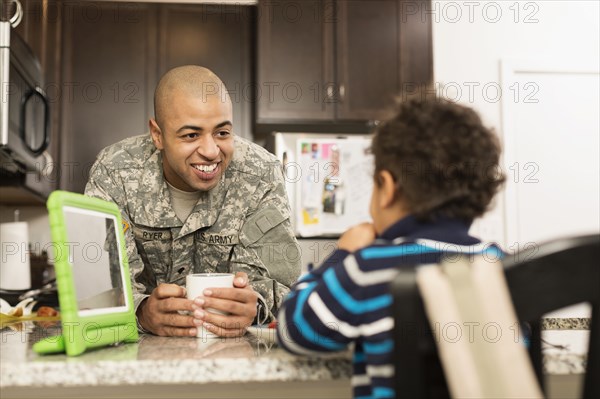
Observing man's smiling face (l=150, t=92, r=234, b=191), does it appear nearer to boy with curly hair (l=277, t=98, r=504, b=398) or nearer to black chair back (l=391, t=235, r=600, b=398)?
boy with curly hair (l=277, t=98, r=504, b=398)

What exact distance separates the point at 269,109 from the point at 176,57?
55cm

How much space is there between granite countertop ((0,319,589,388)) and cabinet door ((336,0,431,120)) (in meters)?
2.32

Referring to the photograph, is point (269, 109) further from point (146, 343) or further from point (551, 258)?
point (551, 258)

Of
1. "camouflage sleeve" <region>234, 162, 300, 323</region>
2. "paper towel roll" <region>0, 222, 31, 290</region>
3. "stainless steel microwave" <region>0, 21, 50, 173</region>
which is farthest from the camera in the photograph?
"paper towel roll" <region>0, 222, 31, 290</region>

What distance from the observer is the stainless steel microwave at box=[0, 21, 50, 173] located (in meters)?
1.77

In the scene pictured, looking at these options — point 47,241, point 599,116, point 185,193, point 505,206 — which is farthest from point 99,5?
point 599,116

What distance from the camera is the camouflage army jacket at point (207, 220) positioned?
1541mm

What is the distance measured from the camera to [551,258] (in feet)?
1.88

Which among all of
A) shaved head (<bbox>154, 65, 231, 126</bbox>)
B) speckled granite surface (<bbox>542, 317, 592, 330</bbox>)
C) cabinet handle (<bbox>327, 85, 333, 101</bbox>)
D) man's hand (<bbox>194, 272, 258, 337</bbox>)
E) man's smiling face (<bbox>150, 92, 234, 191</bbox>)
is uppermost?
cabinet handle (<bbox>327, 85, 333, 101</bbox>)

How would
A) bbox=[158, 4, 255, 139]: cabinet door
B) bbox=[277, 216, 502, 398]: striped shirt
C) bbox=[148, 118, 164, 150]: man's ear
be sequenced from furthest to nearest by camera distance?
bbox=[158, 4, 255, 139]: cabinet door → bbox=[148, 118, 164, 150]: man's ear → bbox=[277, 216, 502, 398]: striped shirt

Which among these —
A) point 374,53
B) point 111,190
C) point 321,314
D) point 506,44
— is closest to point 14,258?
point 111,190

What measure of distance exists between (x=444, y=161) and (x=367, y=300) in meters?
0.19

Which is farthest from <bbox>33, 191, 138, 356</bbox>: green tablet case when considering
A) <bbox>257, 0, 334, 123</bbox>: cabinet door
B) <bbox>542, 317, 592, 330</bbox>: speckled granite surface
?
<bbox>257, 0, 334, 123</bbox>: cabinet door

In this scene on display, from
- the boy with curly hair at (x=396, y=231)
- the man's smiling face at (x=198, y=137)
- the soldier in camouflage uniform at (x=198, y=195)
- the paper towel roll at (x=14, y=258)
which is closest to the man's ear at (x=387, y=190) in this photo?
the boy with curly hair at (x=396, y=231)
